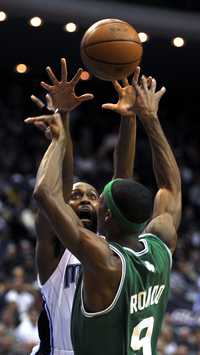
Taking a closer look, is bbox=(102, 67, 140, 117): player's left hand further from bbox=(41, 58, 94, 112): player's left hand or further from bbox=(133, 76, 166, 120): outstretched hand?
bbox=(41, 58, 94, 112): player's left hand

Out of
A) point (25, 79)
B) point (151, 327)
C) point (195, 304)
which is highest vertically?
point (25, 79)

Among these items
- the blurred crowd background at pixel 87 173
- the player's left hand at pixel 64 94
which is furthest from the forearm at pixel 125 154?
the blurred crowd background at pixel 87 173

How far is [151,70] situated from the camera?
1805 centimetres

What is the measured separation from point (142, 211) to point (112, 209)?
0.13 metres

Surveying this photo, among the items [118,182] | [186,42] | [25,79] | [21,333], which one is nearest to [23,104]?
[25,79]

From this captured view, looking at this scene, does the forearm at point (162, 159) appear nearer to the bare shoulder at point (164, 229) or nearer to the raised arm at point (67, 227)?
the bare shoulder at point (164, 229)

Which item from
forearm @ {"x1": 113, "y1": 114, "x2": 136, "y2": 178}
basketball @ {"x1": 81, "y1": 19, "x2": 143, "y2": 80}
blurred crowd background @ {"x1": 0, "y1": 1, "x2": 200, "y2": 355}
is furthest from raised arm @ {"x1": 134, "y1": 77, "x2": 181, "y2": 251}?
blurred crowd background @ {"x1": 0, "y1": 1, "x2": 200, "y2": 355}

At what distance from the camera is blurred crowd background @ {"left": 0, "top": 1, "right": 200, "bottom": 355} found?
11320 millimetres

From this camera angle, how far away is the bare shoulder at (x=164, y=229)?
4.45 m

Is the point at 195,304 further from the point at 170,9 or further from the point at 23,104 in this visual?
the point at 23,104

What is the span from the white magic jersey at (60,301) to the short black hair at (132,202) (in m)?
1.13

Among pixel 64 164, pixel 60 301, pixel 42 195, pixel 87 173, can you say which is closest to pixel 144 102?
pixel 64 164

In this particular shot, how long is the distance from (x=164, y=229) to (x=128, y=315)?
600 mm

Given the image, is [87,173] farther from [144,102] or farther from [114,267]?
[114,267]
